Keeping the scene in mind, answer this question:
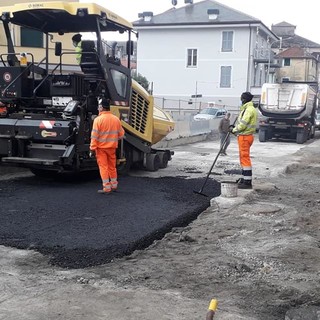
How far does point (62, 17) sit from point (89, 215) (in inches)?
170

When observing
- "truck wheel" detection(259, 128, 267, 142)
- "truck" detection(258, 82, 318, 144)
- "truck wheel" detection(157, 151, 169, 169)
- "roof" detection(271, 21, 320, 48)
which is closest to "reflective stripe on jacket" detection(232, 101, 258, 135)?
"truck wheel" detection(157, 151, 169, 169)

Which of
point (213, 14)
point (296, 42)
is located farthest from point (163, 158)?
point (296, 42)

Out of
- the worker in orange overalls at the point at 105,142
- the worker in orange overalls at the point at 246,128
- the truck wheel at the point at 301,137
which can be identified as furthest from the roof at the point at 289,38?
the worker in orange overalls at the point at 105,142

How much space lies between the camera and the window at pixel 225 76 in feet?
144

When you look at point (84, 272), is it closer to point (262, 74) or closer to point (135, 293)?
point (135, 293)

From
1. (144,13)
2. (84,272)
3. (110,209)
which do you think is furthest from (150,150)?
(144,13)

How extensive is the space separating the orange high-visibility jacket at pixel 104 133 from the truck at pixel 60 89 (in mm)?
461

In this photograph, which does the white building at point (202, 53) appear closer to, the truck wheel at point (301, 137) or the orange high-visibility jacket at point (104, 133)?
the truck wheel at point (301, 137)

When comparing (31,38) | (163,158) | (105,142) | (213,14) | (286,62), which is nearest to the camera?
(105,142)

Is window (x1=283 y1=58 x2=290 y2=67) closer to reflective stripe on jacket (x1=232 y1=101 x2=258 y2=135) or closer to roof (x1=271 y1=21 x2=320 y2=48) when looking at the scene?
roof (x1=271 y1=21 x2=320 y2=48)

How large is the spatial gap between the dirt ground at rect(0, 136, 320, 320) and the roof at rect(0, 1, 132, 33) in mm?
4182

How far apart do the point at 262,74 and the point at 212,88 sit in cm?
685

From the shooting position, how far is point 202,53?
147 ft

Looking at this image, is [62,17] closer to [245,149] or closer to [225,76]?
[245,149]
